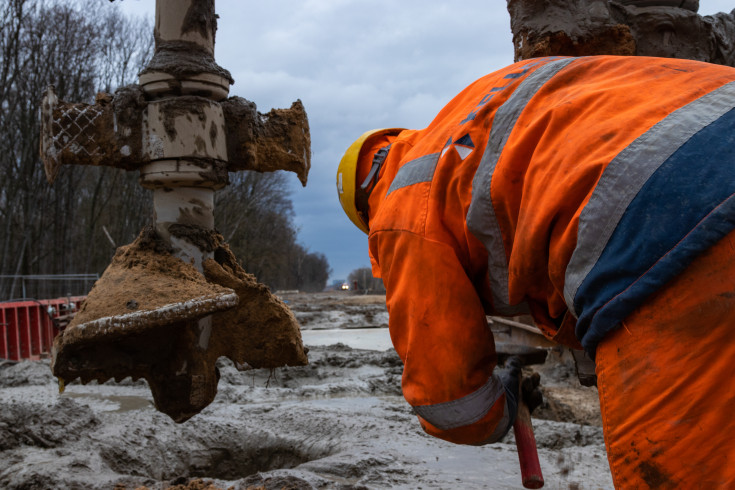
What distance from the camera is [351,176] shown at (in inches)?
98.2

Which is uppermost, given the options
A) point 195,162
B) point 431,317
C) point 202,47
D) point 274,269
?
point 202,47

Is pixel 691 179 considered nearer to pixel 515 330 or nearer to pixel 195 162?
pixel 195 162

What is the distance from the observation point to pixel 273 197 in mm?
38500

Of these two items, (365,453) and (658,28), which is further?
(365,453)

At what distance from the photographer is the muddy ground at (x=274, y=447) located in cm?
361

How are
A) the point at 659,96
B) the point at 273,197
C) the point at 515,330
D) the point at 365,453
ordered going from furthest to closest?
the point at 273,197 < the point at 515,330 < the point at 365,453 < the point at 659,96

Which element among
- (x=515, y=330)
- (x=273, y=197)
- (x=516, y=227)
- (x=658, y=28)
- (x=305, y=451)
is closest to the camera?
(x=516, y=227)

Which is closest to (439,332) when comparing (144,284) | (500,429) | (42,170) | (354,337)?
(500,429)

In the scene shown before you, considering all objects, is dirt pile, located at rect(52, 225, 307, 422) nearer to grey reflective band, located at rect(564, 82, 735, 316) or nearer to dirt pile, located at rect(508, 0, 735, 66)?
grey reflective band, located at rect(564, 82, 735, 316)

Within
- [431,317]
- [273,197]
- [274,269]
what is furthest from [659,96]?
[274,269]

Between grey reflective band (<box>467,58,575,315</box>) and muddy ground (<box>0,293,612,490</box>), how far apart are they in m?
2.06

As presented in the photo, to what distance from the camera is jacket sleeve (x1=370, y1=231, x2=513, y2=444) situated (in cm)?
173

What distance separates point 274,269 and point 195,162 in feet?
130

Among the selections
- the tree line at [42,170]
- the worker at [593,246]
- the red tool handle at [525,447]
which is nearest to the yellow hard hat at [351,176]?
the worker at [593,246]
